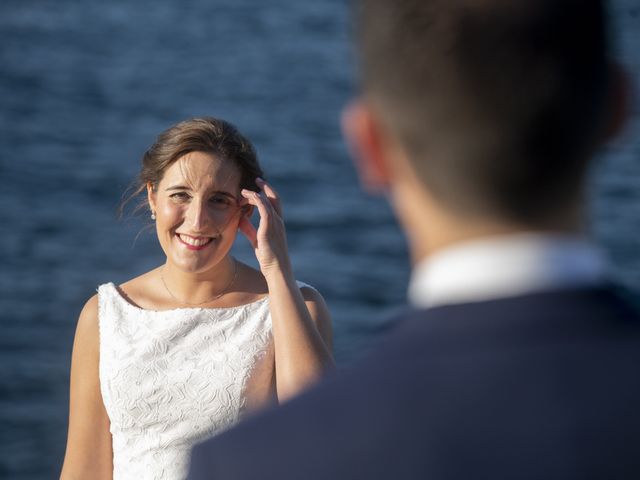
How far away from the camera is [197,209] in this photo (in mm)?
4012

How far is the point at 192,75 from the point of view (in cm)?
2709

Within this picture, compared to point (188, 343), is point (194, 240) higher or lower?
higher

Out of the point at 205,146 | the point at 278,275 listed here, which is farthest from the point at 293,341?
the point at 205,146

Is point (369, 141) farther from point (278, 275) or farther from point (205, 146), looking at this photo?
point (205, 146)

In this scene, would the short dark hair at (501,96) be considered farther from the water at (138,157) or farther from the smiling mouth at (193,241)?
the water at (138,157)

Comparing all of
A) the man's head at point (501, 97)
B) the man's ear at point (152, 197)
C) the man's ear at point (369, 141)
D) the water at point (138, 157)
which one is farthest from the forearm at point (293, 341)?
the man's head at point (501, 97)

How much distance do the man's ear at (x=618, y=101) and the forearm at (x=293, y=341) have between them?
97.2 inches

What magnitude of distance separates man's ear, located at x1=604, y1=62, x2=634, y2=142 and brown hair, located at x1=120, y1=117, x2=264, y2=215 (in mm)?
2775

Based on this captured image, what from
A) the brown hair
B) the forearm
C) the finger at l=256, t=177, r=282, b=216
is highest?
the brown hair

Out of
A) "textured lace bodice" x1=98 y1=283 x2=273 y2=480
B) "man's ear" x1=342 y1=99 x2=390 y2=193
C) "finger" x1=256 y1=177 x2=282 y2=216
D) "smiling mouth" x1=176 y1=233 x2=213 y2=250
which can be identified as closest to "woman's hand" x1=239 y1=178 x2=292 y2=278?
"finger" x1=256 y1=177 x2=282 y2=216

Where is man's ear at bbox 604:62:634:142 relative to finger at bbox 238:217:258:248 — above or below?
below

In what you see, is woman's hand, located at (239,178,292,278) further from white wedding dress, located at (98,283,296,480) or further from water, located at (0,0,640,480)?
water, located at (0,0,640,480)

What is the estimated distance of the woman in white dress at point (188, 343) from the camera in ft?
13.1

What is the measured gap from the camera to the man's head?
1.22 metres
